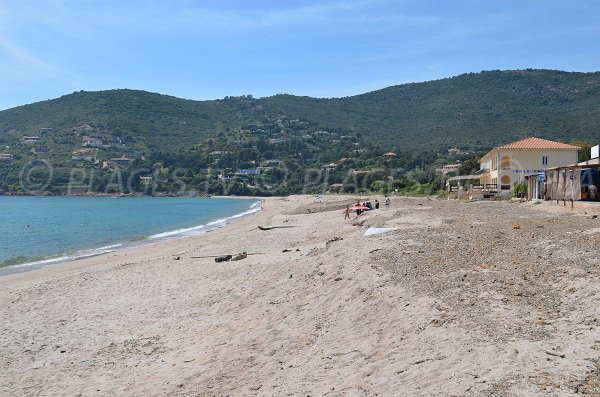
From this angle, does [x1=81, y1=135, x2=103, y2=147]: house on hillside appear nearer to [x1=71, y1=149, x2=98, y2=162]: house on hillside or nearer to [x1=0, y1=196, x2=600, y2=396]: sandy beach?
[x1=71, y1=149, x2=98, y2=162]: house on hillside

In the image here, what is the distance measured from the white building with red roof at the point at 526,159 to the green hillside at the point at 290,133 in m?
30.9

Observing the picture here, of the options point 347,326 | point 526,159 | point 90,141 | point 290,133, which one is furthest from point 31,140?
point 347,326

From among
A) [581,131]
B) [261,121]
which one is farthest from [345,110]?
[581,131]

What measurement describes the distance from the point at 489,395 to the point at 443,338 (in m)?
1.43

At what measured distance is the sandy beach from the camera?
486cm

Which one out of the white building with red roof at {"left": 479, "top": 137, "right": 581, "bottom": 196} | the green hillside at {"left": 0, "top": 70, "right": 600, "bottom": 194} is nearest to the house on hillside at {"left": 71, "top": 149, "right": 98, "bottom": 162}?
the green hillside at {"left": 0, "top": 70, "right": 600, "bottom": 194}

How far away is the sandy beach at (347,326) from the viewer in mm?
4855

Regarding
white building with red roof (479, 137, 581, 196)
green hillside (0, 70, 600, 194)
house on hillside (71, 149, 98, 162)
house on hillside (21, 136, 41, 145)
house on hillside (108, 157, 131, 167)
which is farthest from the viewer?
house on hillside (108, 157, 131, 167)

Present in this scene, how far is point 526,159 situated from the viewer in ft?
129

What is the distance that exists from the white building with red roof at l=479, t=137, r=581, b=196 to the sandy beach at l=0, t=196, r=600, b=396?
28.5 m

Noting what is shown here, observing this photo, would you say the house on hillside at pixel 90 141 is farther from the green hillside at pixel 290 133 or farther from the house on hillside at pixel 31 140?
the house on hillside at pixel 31 140

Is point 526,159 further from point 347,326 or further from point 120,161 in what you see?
point 120,161

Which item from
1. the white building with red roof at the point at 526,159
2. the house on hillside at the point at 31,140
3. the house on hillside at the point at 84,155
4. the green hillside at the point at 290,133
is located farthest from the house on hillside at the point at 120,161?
the white building with red roof at the point at 526,159

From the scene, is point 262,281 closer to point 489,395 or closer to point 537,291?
point 537,291
